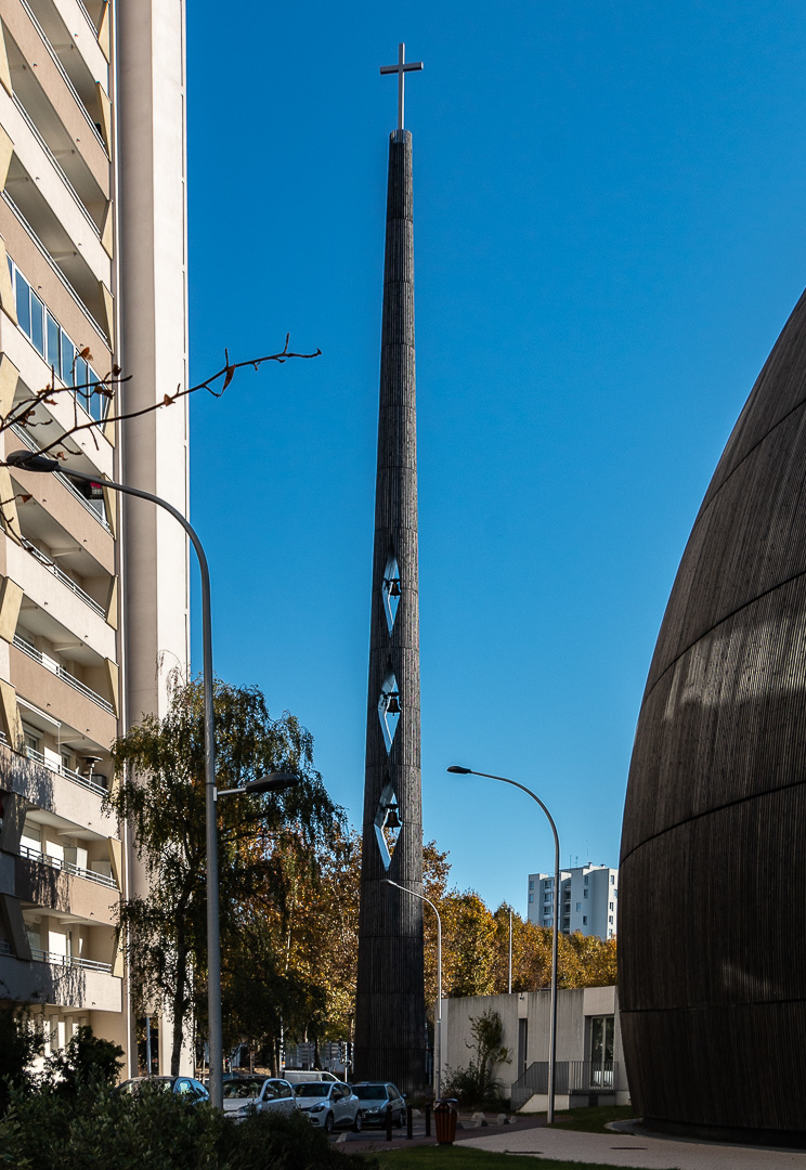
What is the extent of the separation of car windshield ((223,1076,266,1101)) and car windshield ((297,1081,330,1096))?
12.3ft

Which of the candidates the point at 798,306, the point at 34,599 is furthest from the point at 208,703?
the point at 34,599

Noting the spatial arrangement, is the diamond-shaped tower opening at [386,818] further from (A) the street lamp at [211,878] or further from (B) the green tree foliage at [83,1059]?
(A) the street lamp at [211,878]

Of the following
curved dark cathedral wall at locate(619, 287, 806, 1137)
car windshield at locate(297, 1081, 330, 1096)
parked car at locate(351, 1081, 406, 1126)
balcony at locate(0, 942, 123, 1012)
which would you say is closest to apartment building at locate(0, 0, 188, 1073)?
balcony at locate(0, 942, 123, 1012)

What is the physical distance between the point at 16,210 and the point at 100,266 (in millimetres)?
8864

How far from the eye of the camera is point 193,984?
3825 cm

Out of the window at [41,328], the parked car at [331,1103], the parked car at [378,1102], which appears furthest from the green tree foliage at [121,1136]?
the window at [41,328]

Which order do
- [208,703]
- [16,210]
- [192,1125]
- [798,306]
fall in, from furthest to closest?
[16,210]
[798,306]
[208,703]
[192,1125]

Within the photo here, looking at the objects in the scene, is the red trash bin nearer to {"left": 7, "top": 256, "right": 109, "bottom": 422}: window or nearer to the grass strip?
the grass strip

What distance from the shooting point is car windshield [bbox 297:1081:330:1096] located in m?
36.0

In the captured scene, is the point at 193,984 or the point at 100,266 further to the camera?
the point at 100,266

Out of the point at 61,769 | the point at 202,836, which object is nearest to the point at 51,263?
the point at 61,769

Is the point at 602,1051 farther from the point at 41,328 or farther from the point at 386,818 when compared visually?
the point at 41,328

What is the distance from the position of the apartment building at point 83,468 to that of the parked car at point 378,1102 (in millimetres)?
7941

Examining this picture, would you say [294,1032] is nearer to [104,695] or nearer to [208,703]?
[104,695]
